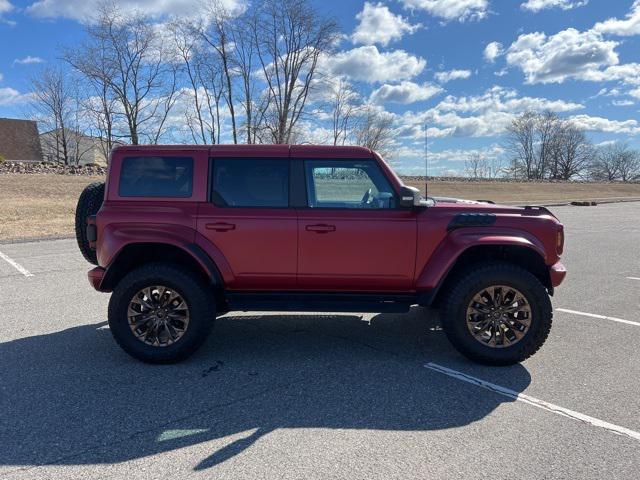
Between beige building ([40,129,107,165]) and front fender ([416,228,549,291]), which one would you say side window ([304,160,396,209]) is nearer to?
front fender ([416,228,549,291])

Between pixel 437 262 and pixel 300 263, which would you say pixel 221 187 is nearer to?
pixel 300 263

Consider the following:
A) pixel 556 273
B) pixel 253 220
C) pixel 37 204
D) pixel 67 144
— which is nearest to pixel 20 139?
pixel 67 144

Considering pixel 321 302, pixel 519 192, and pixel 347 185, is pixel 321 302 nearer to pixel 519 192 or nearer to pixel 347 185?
pixel 347 185

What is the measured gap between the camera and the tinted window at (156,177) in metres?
4.08

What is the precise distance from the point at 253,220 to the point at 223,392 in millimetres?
1446

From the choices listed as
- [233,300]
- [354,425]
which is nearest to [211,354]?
[233,300]

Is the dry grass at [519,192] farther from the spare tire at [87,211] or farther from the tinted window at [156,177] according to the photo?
the tinted window at [156,177]

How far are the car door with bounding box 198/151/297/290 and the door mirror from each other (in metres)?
0.96

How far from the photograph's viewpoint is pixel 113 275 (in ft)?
13.6

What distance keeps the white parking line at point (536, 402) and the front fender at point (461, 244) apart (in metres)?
0.74

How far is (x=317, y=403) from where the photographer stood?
3.32 meters

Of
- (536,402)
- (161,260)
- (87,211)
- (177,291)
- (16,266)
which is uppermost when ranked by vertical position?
(87,211)

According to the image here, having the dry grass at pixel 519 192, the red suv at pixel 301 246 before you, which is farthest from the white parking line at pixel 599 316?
the dry grass at pixel 519 192

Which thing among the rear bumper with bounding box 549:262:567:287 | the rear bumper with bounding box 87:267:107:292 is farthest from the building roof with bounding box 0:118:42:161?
the rear bumper with bounding box 549:262:567:287
